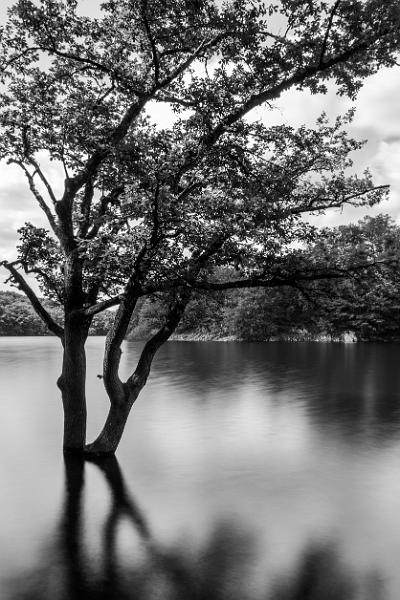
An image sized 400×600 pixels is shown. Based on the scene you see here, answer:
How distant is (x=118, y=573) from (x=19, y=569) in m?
1.93

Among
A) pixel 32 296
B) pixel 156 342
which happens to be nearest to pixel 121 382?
pixel 156 342

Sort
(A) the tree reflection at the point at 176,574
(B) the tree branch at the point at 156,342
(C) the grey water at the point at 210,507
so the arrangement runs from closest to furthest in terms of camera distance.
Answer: (A) the tree reflection at the point at 176,574 → (C) the grey water at the point at 210,507 → (B) the tree branch at the point at 156,342

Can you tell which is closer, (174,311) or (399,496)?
(399,496)

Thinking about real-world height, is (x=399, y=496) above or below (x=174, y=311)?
below

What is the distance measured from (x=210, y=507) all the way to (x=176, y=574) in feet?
13.6

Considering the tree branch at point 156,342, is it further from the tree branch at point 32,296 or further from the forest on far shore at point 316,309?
the tree branch at point 32,296

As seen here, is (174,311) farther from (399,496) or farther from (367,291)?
(399,496)

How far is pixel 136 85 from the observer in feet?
46.7

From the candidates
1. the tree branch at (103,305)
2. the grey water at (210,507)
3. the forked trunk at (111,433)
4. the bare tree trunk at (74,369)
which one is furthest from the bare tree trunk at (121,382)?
the bare tree trunk at (74,369)

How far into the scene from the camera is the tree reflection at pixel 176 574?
9.04 m

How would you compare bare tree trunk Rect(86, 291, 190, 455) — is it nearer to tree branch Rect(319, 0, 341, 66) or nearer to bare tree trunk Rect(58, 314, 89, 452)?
bare tree trunk Rect(58, 314, 89, 452)

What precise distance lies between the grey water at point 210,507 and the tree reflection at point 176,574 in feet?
0.12

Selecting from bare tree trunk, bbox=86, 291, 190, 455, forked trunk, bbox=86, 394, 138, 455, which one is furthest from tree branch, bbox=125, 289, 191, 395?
forked trunk, bbox=86, 394, 138, 455

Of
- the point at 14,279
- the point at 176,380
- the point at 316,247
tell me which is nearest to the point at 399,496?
the point at 316,247
